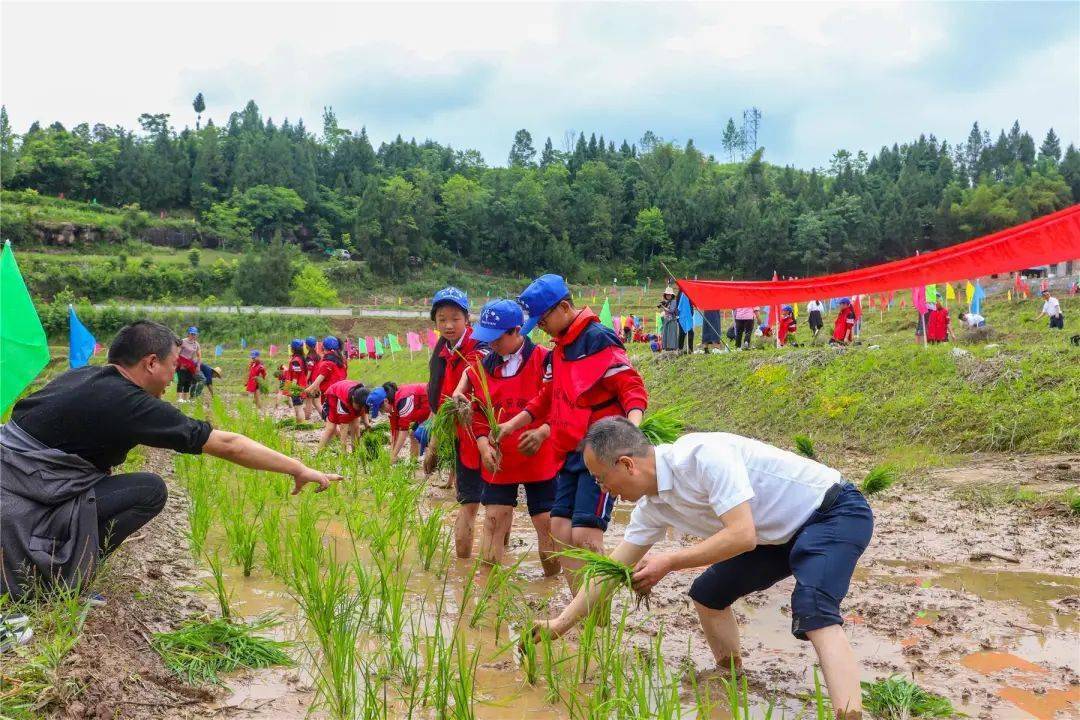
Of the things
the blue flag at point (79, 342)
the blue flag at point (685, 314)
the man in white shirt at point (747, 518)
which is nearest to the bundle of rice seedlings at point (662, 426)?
the man in white shirt at point (747, 518)

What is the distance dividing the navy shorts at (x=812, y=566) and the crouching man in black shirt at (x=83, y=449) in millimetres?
1692

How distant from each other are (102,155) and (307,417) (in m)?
82.7

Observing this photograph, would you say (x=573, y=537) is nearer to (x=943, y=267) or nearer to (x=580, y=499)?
(x=580, y=499)

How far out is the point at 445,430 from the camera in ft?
16.3

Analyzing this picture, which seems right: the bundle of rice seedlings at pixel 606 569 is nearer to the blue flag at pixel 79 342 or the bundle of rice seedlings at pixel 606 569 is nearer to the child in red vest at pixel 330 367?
the blue flag at pixel 79 342

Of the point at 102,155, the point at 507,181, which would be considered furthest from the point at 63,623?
the point at 507,181

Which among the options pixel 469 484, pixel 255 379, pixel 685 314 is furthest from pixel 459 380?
pixel 255 379

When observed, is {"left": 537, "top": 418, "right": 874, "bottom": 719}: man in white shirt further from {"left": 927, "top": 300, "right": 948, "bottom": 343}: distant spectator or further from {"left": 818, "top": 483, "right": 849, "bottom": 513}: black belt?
{"left": 927, "top": 300, "right": 948, "bottom": 343}: distant spectator

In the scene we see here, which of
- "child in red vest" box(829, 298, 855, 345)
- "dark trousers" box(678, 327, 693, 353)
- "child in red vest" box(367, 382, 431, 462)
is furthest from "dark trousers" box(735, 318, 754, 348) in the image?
"child in red vest" box(367, 382, 431, 462)

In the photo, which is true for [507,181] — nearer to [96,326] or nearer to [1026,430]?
[96,326]

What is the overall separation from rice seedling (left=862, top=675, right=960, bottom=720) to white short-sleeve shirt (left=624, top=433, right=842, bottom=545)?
0.57 meters

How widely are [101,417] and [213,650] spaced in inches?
36.4

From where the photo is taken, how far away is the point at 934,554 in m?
5.00

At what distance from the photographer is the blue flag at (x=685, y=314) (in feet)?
50.8
